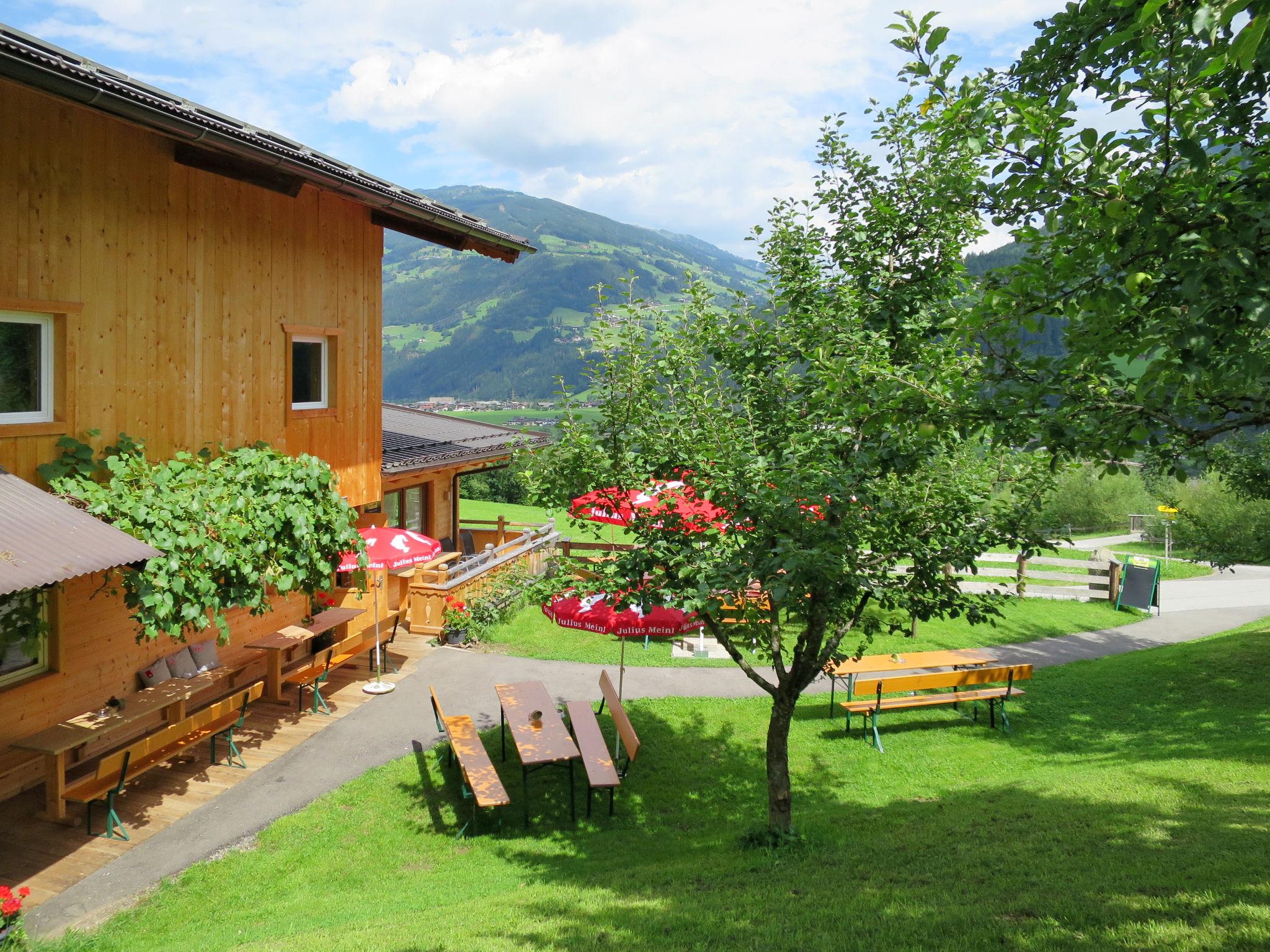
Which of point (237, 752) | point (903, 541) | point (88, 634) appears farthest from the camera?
point (237, 752)

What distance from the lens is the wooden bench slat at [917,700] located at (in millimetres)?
12344

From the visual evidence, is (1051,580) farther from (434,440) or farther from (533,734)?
(533,734)

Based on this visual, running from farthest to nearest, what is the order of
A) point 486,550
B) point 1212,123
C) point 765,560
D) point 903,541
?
1. point 486,550
2. point 903,541
3. point 765,560
4. point 1212,123

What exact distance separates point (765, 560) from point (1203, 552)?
13.2 m

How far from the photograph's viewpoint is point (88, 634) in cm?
952

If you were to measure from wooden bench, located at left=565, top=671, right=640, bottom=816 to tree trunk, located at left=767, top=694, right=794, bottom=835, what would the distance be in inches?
68.0

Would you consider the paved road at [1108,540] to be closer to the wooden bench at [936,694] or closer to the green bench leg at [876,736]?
the wooden bench at [936,694]

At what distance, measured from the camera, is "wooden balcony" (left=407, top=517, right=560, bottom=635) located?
16375mm

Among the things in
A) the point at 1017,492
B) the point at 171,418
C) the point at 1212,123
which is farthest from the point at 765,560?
the point at 171,418

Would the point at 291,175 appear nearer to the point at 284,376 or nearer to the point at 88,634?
the point at 284,376

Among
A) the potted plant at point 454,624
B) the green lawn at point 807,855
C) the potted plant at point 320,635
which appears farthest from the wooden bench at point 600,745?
the potted plant at point 320,635

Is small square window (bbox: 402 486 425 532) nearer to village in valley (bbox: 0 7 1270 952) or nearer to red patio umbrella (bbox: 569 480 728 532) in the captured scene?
village in valley (bbox: 0 7 1270 952)

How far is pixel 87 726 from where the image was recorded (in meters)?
8.54

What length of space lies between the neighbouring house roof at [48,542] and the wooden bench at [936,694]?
9.47m
